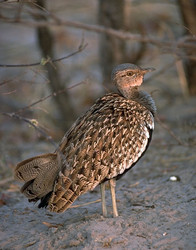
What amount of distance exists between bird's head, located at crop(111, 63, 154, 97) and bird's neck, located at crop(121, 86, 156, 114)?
0.02m

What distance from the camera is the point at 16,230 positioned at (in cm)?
502

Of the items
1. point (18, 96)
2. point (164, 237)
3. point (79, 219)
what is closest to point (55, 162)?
point (79, 219)

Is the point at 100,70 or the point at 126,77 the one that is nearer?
the point at 126,77

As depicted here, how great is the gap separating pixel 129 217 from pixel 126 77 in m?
1.64

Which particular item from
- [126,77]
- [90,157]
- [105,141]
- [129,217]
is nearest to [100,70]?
[126,77]

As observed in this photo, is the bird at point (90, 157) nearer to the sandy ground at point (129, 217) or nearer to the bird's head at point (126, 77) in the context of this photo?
the sandy ground at point (129, 217)

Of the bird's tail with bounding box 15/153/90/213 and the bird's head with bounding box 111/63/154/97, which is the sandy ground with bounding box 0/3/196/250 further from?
the bird's head with bounding box 111/63/154/97

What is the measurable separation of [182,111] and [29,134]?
3.25 m

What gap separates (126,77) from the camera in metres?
5.53

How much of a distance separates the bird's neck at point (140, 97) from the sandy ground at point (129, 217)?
1071mm

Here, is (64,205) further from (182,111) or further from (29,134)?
(29,134)

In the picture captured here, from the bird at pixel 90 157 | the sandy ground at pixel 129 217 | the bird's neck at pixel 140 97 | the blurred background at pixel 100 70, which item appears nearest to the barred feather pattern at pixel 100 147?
the bird at pixel 90 157

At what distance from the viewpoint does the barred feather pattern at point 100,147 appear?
185 inches

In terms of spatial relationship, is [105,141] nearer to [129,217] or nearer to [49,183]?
[49,183]
